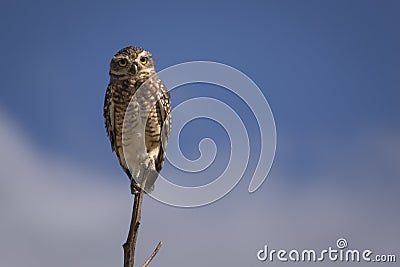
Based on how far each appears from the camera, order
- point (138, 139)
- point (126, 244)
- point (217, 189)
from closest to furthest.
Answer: point (126, 244) < point (217, 189) < point (138, 139)

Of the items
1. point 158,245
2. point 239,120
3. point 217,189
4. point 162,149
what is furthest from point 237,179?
point 162,149

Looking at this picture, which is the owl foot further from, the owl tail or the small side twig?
the small side twig

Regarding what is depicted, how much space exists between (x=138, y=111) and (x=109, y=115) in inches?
17.0

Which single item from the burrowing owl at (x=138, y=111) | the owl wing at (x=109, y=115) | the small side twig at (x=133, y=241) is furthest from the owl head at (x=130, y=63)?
the small side twig at (x=133, y=241)

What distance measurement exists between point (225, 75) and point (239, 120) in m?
0.56

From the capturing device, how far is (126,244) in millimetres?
3854

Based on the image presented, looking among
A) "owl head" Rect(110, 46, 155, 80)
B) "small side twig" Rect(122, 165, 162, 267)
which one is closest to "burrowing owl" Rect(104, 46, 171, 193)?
"owl head" Rect(110, 46, 155, 80)

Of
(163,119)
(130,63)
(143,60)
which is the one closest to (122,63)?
(130,63)

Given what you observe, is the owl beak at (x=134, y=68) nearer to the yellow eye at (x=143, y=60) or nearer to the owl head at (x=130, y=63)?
the owl head at (x=130, y=63)

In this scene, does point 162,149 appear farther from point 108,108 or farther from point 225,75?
point 225,75

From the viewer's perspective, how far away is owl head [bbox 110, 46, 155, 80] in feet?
19.8

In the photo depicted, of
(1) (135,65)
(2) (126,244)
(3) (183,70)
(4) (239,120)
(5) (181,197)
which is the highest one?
(1) (135,65)

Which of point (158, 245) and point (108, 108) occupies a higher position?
point (108, 108)

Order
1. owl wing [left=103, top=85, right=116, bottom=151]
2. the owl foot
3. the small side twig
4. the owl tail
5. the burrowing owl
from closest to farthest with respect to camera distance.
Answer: the small side twig
the owl tail
the owl foot
the burrowing owl
owl wing [left=103, top=85, right=116, bottom=151]
